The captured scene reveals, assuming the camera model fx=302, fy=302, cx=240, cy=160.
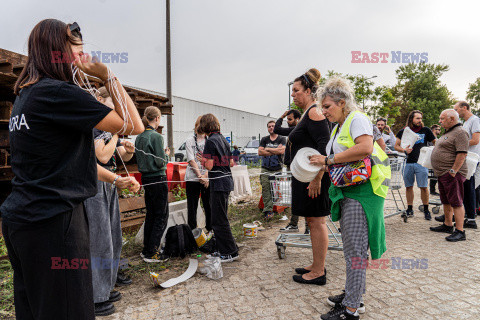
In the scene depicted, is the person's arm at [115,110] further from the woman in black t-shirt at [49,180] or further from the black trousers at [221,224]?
the black trousers at [221,224]

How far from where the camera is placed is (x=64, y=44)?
155cm

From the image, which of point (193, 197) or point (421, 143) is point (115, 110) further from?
point (421, 143)

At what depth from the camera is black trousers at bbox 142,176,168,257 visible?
436 cm

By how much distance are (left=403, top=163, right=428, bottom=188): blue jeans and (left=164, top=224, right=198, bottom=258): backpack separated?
15.8 feet

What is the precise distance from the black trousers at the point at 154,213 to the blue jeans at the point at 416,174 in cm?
519

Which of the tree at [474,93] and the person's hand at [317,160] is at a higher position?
the tree at [474,93]

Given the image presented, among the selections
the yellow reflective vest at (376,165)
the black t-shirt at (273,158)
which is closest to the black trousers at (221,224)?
the yellow reflective vest at (376,165)

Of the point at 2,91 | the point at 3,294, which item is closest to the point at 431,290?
the point at 3,294

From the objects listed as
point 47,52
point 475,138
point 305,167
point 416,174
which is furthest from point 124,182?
point 475,138

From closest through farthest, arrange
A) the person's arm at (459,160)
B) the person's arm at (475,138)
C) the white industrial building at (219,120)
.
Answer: the person's arm at (459,160) < the person's arm at (475,138) < the white industrial building at (219,120)

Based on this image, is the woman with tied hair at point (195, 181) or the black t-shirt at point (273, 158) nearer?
the woman with tied hair at point (195, 181)

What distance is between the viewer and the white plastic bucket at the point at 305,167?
2943 millimetres

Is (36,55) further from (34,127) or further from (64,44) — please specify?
(34,127)

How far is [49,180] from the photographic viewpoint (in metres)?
1.43
